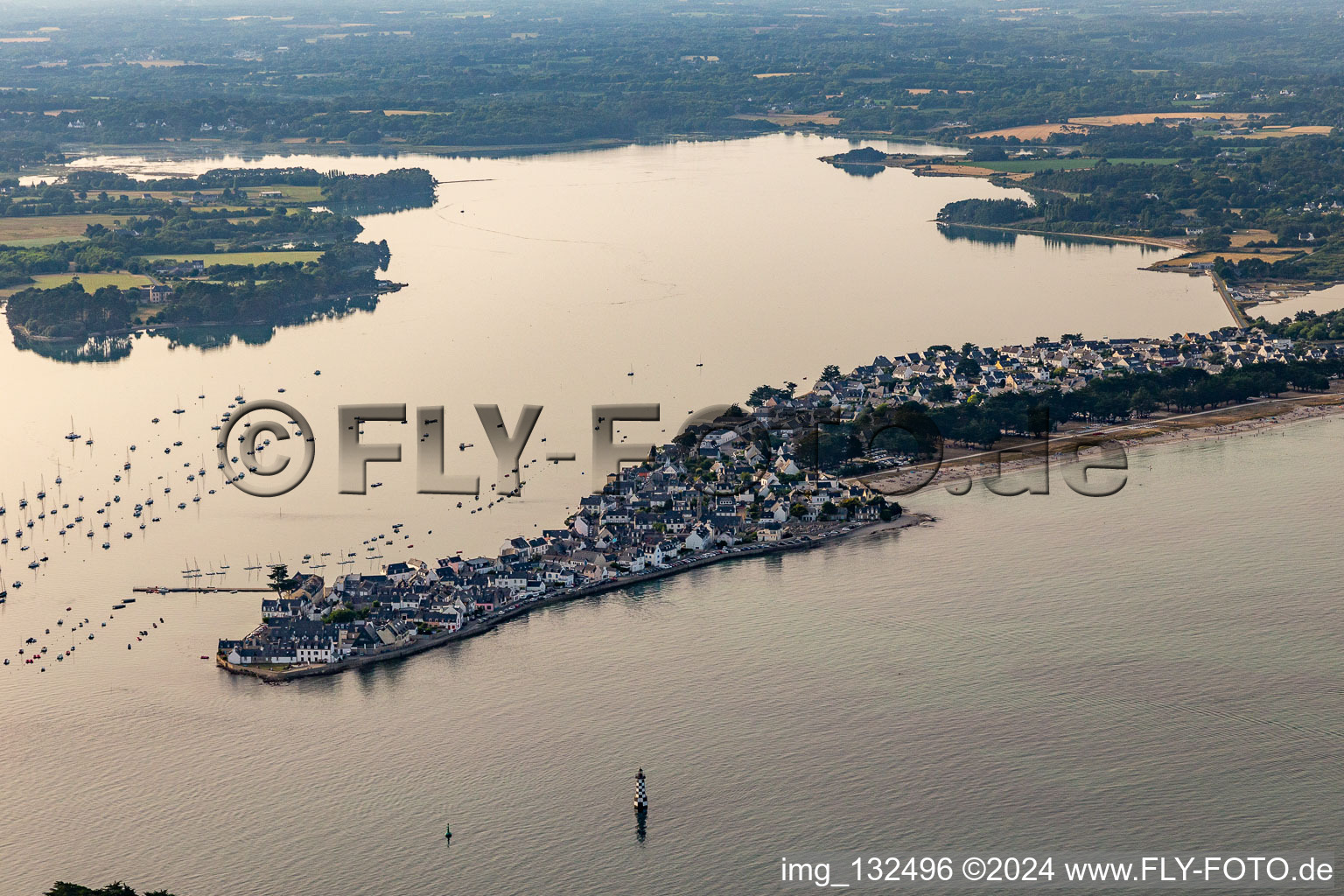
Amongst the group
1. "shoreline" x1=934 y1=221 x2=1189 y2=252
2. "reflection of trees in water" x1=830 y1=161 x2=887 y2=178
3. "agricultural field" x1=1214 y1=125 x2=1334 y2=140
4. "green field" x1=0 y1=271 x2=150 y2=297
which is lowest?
"green field" x1=0 y1=271 x2=150 y2=297

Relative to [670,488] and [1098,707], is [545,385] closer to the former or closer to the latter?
[670,488]

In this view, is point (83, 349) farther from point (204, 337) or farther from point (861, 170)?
point (861, 170)

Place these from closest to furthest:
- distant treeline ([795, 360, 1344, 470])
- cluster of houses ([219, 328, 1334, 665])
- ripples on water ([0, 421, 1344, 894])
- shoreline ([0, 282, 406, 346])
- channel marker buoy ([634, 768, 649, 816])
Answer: ripples on water ([0, 421, 1344, 894])
channel marker buoy ([634, 768, 649, 816])
cluster of houses ([219, 328, 1334, 665])
distant treeline ([795, 360, 1344, 470])
shoreline ([0, 282, 406, 346])

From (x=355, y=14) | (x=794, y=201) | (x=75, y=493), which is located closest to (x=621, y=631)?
(x=75, y=493)

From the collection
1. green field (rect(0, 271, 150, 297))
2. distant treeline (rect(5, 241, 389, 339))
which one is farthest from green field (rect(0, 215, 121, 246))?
distant treeline (rect(5, 241, 389, 339))

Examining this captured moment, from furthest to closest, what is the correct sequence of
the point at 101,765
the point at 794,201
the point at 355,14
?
the point at 355,14
the point at 794,201
the point at 101,765

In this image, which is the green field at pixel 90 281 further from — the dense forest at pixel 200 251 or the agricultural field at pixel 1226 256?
the agricultural field at pixel 1226 256

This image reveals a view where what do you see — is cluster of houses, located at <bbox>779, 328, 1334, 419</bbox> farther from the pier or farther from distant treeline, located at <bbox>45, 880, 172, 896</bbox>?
distant treeline, located at <bbox>45, 880, 172, 896</bbox>
